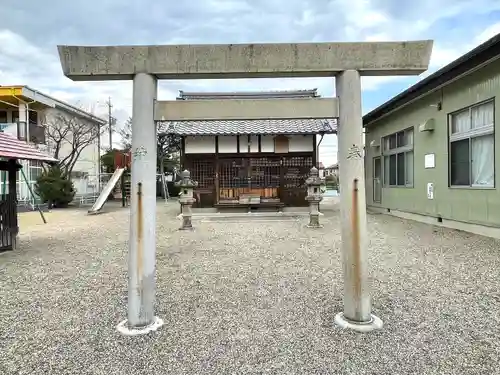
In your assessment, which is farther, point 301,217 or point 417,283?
point 301,217

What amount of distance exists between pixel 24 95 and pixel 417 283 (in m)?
17.2

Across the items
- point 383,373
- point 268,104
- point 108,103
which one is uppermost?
point 108,103

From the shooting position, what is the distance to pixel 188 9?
6.35 meters

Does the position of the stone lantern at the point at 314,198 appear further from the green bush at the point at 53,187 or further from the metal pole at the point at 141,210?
the green bush at the point at 53,187

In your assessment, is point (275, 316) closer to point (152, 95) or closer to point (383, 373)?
point (383, 373)

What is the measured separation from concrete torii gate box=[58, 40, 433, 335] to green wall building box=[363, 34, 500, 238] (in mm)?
4261

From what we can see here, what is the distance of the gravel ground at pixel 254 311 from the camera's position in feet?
7.79

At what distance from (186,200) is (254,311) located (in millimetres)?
5904

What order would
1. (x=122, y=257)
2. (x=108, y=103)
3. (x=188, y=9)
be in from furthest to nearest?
(x=108, y=103)
(x=188, y=9)
(x=122, y=257)

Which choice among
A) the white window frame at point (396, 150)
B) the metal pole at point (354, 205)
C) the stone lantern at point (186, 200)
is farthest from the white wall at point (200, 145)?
the metal pole at point (354, 205)

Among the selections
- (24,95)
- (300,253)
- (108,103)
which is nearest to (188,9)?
(300,253)

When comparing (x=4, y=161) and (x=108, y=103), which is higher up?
(x=108, y=103)

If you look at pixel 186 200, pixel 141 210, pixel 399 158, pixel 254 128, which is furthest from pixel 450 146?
pixel 141 210

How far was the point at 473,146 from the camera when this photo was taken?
7207 millimetres
